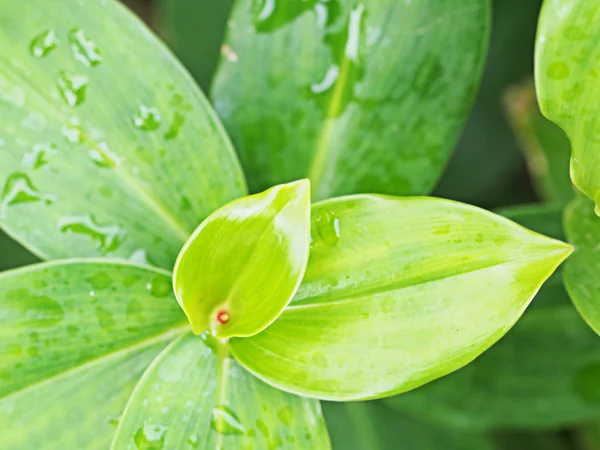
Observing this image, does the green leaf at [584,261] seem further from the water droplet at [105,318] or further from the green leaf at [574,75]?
the water droplet at [105,318]

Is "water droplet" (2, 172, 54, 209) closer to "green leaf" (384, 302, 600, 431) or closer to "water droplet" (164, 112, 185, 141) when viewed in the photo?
"water droplet" (164, 112, 185, 141)

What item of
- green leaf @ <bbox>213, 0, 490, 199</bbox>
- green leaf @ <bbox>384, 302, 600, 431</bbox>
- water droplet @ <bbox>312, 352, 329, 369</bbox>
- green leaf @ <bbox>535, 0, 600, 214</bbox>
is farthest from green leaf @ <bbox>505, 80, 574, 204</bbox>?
water droplet @ <bbox>312, 352, 329, 369</bbox>

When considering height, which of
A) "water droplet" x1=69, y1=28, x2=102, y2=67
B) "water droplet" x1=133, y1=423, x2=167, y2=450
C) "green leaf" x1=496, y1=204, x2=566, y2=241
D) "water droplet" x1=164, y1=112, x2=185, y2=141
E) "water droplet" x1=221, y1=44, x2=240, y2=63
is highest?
"water droplet" x1=69, y1=28, x2=102, y2=67

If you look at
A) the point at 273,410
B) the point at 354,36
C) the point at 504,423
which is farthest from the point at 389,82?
the point at 504,423

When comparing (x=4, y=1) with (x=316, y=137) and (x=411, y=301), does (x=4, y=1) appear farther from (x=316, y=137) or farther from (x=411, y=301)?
(x=411, y=301)

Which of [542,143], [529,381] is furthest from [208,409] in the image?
[542,143]

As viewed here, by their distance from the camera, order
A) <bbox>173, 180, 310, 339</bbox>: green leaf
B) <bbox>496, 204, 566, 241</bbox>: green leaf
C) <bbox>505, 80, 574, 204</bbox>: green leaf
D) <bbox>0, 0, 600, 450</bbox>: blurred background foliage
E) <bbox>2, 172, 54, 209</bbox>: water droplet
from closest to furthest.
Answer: <bbox>173, 180, 310, 339</bbox>: green leaf, <bbox>2, 172, 54, 209</bbox>: water droplet, <bbox>496, 204, 566, 241</bbox>: green leaf, <bbox>0, 0, 600, 450</bbox>: blurred background foliage, <bbox>505, 80, 574, 204</bbox>: green leaf
